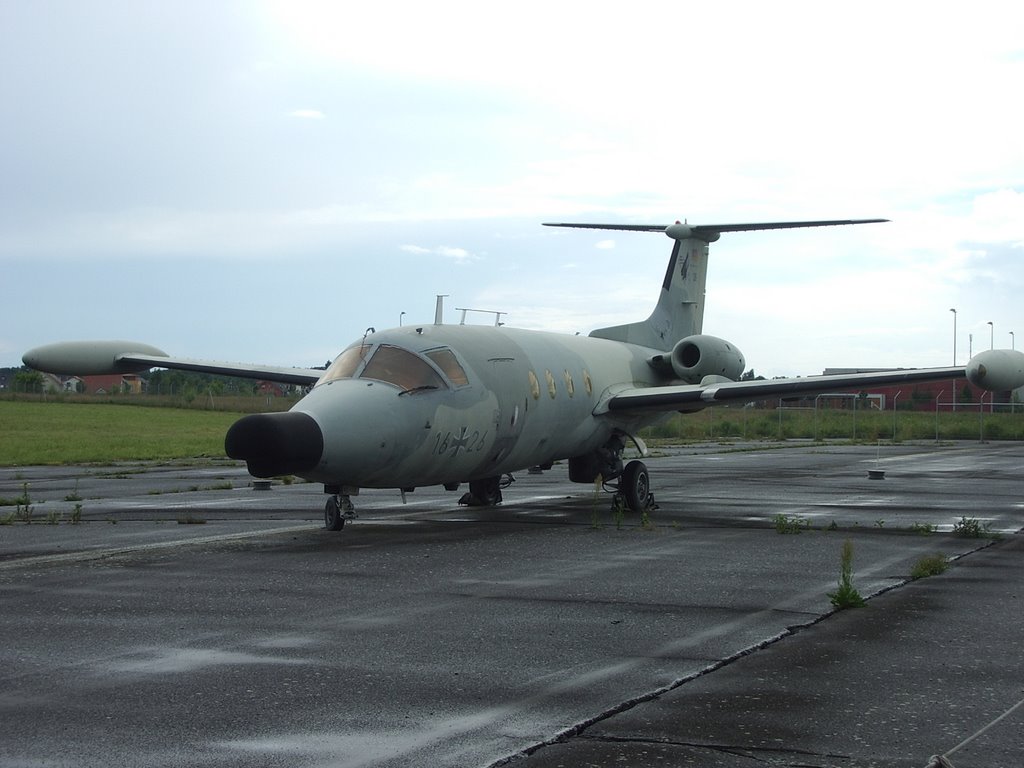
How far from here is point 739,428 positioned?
6688 cm

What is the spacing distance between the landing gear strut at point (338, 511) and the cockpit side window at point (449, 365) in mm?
2029

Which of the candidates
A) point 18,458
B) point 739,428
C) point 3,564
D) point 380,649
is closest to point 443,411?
point 3,564

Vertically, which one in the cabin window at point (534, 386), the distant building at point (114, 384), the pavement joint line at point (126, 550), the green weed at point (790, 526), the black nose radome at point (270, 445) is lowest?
the pavement joint line at point (126, 550)

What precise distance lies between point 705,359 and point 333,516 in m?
9.61

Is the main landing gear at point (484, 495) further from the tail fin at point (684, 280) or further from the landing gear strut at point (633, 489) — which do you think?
the tail fin at point (684, 280)

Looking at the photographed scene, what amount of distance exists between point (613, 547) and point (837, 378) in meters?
6.83

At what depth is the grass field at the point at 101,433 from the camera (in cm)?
3859

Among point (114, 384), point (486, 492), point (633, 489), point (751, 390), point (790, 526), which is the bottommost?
point (790, 526)

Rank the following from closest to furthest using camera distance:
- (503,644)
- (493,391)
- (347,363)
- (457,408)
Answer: (503,644), (347,363), (457,408), (493,391)

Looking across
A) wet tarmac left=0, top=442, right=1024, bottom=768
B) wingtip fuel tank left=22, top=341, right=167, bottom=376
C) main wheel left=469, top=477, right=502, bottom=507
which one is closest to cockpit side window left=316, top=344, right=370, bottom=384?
wet tarmac left=0, top=442, right=1024, bottom=768

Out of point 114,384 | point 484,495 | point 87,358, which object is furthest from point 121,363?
point 114,384

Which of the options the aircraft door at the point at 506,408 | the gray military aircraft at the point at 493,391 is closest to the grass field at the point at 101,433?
the gray military aircraft at the point at 493,391

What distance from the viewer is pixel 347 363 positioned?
14680 millimetres

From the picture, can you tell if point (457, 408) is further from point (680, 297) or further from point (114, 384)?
point (114, 384)
